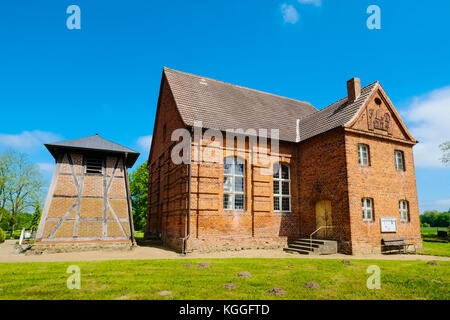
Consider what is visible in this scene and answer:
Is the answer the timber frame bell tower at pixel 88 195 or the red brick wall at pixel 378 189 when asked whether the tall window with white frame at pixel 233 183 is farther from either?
the red brick wall at pixel 378 189

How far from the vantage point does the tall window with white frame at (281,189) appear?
16.4 metres

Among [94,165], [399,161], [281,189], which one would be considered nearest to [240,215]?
[281,189]

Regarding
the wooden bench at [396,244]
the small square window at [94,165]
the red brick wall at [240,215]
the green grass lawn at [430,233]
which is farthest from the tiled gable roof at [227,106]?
the green grass lawn at [430,233]

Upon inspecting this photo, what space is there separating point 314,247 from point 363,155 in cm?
578

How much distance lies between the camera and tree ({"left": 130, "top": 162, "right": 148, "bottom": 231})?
38281 mm

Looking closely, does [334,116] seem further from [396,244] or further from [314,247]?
[314,247]

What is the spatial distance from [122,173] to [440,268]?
48.8ft

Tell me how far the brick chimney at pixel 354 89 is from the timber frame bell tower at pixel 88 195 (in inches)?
521

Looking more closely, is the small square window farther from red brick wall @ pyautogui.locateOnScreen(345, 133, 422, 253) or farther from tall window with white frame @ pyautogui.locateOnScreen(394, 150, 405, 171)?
tall window with white frame @ pyautogui.locateOnScreen(394, 150, 405, 171)

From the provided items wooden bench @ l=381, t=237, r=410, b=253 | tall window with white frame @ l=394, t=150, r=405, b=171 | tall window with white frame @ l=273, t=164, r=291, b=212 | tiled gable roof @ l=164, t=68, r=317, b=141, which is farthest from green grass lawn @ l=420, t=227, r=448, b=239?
tiled gable roof @ l=164, t=68, r=317, b=141

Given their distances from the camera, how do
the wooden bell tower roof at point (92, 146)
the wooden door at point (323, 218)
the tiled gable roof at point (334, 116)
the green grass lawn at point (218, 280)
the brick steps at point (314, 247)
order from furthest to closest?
1. the tiled gable roof at point (334, 116)
2. the wooden door at point (323, 218)
3. the wooden bell tower roof at point (92, 146)
4. the brick steps at point (314, 247)
5. the green grass lawn at point (218, 280)

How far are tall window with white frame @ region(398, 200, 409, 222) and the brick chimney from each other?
6581 millimetres

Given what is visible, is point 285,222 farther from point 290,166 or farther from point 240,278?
point 240,278
